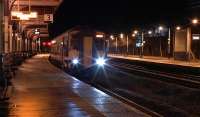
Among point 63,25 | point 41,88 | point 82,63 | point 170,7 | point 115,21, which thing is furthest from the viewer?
point 63,25

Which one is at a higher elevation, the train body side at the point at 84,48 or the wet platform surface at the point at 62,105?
the train body side at the point at 84,48

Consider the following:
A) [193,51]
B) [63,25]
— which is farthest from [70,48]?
[63,25]

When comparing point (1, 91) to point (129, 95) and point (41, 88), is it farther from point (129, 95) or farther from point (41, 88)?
point (129, 95)

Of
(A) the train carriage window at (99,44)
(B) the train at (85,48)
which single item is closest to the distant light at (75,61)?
(B) the train at (85,48)

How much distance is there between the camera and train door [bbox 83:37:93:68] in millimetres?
35281

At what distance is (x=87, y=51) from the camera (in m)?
35.3

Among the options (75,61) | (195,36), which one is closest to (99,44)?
(75,61)

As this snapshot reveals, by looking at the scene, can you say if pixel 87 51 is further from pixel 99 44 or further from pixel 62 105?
pixel 62 105

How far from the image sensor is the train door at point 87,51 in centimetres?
3528

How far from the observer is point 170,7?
72125mm

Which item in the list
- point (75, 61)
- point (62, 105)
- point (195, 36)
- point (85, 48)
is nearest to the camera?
point (62, 105)

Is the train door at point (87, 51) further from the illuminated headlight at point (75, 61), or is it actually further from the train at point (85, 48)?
the illuminated headlight at point (75, 61)

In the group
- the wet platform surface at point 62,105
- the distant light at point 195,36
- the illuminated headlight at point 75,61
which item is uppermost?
the distant light at point 195,36

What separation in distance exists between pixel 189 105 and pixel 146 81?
9.79 m
